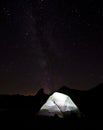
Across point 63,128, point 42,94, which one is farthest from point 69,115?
point 42,94

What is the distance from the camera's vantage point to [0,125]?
9.92 m

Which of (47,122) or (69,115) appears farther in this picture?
(69,115)

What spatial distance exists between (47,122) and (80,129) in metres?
1.60

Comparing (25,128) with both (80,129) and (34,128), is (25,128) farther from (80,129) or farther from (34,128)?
(80,129)

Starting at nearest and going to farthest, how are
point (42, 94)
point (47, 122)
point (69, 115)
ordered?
1. point (47, 122)
2. point (69, 115)
3. point (42, 94)

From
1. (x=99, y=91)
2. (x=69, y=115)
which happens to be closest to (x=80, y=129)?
(x=69, y=115)

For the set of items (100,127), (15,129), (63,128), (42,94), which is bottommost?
(42,94)

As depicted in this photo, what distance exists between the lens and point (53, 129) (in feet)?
33.3

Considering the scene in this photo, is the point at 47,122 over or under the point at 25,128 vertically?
under

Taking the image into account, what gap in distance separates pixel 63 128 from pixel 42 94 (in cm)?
3423

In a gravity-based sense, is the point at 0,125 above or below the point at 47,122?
above

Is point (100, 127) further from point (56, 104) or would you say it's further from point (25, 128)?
point (56, 104)

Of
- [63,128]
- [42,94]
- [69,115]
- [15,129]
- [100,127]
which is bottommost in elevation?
[42,94]

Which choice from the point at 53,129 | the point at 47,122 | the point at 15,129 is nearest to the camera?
the point at 15,129
